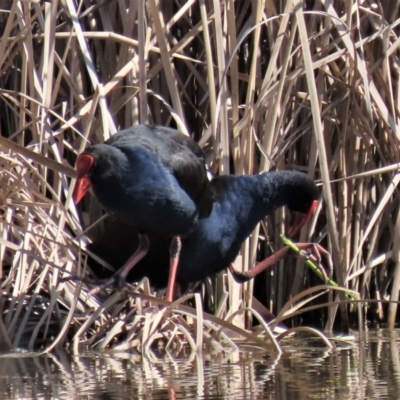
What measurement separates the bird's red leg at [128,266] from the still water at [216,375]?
310mm

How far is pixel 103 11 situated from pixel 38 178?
678 millimetres

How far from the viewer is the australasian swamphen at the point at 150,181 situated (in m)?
3.40

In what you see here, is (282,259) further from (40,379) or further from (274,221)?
(40,379)

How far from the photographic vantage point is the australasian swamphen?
11.2 ft

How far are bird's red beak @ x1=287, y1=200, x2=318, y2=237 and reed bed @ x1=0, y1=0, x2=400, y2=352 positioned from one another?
2.3 inches

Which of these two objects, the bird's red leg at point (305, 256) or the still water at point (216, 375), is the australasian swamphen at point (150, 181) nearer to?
the bird's red leg at point (305, 256)

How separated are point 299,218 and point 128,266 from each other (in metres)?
0.72

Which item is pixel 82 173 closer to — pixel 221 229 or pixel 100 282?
pixel 100 282

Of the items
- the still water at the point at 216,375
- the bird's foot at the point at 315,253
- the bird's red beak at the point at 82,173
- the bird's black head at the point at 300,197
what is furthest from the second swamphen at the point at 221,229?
the bird's red beak at the point at 82,173

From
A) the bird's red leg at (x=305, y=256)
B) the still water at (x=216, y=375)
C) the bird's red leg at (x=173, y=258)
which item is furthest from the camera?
the bird's red leg at (x=305, y=256)

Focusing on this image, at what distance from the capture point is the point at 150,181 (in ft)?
11.5

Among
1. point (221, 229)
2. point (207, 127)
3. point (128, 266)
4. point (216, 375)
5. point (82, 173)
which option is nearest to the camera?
point (216, 375)

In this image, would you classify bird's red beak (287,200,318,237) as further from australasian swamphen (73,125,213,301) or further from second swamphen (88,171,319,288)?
australasian swamphen (73,125,213,301)

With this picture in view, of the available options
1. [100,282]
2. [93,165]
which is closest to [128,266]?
[100,282]
